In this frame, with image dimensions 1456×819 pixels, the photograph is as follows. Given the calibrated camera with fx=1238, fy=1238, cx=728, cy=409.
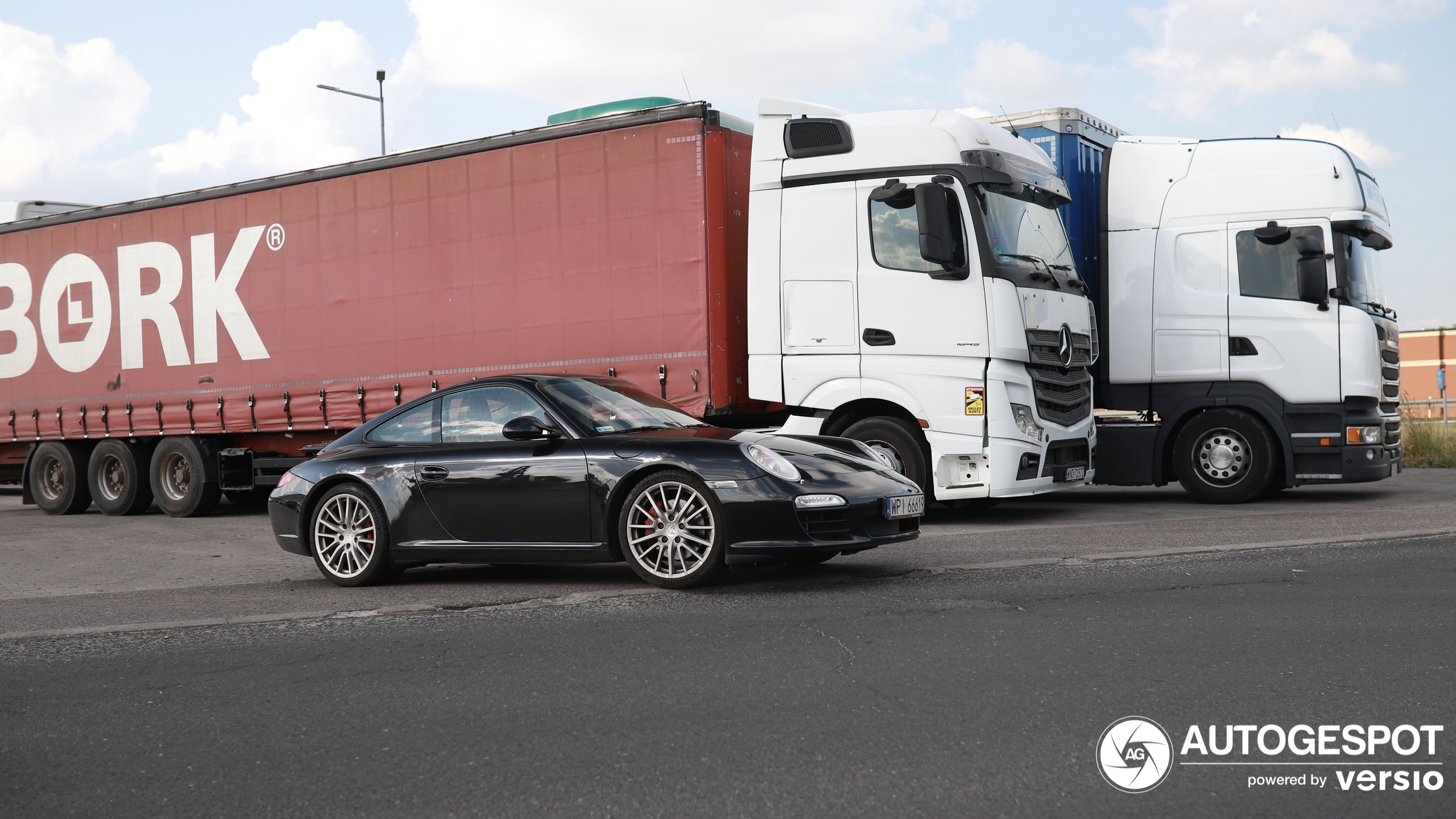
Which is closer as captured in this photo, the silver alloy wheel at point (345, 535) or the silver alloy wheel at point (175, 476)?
the silver alloy wheel at point (345, 535)

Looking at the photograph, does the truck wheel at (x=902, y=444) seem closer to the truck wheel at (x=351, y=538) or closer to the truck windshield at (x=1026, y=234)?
the truck windshield at (x=1026, y=234)

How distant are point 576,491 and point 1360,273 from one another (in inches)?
323

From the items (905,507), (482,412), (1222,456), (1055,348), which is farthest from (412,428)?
(1222,456)

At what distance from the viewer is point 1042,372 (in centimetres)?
1024

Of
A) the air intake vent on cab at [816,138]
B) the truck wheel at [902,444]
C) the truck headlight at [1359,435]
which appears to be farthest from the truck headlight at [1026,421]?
the truck headlight at [1359,435]

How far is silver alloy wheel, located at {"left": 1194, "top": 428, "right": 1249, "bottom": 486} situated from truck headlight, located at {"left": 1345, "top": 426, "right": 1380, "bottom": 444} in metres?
0.85

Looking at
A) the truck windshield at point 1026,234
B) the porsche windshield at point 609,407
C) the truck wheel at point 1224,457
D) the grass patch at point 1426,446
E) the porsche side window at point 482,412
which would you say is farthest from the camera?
the grass patch at point 1426,446

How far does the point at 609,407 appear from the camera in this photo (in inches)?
295

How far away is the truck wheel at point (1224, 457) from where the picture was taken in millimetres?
11453

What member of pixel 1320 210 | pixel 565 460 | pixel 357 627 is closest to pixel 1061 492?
pixel 1320 210

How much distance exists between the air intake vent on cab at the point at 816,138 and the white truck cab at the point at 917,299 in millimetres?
14

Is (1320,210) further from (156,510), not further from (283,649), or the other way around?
(156,510)

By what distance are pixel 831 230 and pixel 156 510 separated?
1003 centimetres

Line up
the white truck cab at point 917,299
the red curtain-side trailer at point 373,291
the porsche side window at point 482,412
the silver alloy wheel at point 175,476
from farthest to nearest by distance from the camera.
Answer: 1. the silver alloy wheel at point 175,476
2. the red curtain-side trailer at point 373,291
3. the white truck cab at point 917,299
4. the porsche side window at point 482,412
